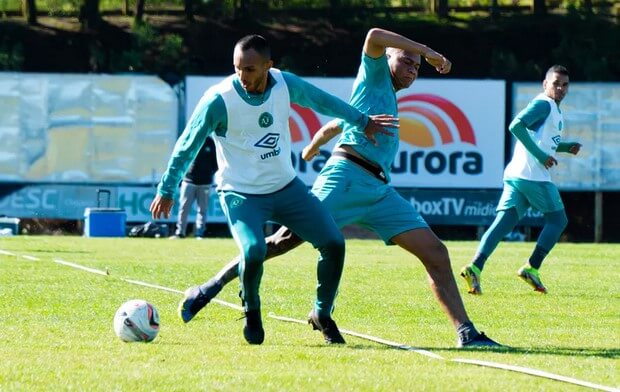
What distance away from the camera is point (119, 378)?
24.9 ft

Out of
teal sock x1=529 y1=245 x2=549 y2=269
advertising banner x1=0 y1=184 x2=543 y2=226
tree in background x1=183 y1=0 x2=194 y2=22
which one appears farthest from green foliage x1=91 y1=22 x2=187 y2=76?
teal sock x1=529 y1=245 x2=549 y2=269

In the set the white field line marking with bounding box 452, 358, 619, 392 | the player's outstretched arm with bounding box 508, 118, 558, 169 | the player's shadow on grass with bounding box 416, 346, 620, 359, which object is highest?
the white field line marking with bounding box 452, 358, 619, 392

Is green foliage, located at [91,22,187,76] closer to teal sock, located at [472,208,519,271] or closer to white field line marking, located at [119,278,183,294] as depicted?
white field line marking, located at [119,278,183,294]

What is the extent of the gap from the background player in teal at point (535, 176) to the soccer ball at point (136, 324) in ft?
18.4

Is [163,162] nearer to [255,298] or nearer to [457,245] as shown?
[457,245]

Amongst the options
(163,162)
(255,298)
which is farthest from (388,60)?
(163,162)

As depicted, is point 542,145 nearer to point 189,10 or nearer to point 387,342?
point 387,342

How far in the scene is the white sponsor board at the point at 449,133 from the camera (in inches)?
1281

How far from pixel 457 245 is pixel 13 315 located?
→ 15693 millimetres

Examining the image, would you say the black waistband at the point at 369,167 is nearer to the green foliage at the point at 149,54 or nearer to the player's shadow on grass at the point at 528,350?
the player's shadow on grass at the point at 528,350

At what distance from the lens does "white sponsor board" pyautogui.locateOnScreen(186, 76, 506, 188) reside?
3253 cm

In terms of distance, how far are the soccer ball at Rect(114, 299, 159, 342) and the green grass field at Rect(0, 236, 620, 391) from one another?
9 centimetres

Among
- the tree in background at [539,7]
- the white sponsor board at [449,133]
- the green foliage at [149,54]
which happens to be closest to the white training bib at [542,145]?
the white sponsor board at [449,133]

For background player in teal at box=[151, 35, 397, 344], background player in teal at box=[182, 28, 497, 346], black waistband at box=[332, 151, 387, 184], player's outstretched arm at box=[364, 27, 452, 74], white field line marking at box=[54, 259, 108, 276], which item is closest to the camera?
background player in teal at box=[151, 35, 397, 344]
